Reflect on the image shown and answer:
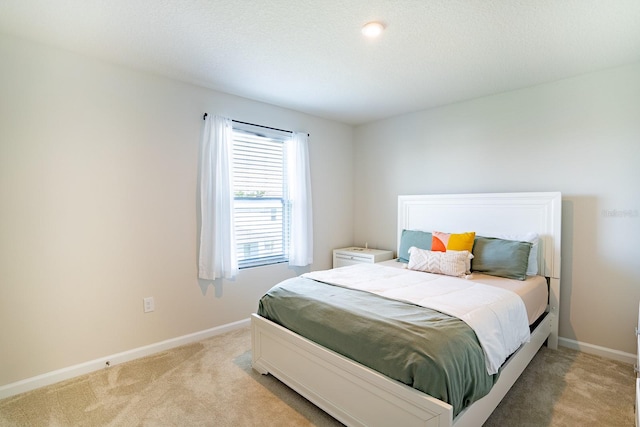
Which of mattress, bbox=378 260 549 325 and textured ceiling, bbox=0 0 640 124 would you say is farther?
mattress, bbox=378 260 549 325

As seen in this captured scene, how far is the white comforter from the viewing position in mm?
1687

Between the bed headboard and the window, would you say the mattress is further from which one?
the window

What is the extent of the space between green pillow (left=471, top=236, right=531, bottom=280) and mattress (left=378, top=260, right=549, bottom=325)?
0.19 feet

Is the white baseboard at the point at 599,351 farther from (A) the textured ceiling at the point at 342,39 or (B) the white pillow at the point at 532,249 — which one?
(A) the textured ceiling at the point at 342,39

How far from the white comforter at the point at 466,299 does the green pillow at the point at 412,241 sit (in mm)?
554

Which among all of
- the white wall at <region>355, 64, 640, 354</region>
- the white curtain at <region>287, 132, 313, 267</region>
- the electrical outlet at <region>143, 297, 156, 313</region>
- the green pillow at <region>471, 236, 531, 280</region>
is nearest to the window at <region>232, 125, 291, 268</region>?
the white curtain at <region>287, 132, 313, 267</region>

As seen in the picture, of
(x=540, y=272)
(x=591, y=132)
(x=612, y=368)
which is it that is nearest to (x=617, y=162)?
(x=591, y=132)

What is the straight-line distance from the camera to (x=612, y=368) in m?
2.38

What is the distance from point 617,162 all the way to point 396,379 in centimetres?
258

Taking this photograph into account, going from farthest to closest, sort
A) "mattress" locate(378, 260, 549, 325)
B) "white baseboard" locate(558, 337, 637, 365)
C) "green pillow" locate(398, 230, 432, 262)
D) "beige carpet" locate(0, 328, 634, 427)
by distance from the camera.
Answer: "green pillow" locate(398, 230, 432, 262) < "white baseboard" locate(558, 337, 637, 365) < "mattress" locate(378, 260, 549, 325) < "beige carpet" locate(0, 328, 634, 427)

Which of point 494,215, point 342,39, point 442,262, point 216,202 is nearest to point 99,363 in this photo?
point 216,202

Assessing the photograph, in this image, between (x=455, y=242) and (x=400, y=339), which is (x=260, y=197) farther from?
(x=400, y=339)

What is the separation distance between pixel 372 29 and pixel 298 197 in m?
1.99

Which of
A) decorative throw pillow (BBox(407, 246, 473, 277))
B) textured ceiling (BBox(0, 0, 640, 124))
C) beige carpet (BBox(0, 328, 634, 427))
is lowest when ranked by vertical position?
beige carpet (BBox(0, 328, 634, 427))
